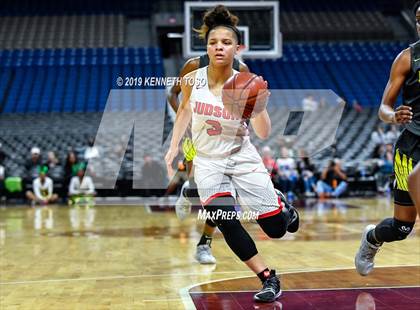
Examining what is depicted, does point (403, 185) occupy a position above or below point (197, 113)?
below

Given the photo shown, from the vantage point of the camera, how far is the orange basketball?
4805 mm

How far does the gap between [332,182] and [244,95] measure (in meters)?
13.4

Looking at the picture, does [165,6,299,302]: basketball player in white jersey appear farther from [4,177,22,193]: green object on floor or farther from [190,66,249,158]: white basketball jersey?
[4,177,22,193]: green object on floor

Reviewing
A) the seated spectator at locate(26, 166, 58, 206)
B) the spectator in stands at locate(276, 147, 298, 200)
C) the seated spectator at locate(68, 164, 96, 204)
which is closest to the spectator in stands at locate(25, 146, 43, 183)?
the seated spectator at locate(26, 166, 58, 206)

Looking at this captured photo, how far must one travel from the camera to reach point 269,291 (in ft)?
16.1

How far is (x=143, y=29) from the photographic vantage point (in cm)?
2844

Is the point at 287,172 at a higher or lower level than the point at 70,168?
lower

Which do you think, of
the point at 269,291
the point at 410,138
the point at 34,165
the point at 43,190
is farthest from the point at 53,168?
the point at 410,138

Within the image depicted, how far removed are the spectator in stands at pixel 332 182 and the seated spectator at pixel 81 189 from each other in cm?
551

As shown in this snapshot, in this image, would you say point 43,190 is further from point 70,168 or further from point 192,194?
point 192,194

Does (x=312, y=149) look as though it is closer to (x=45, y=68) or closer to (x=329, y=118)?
(x=329, y=118)

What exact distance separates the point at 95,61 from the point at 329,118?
844cm

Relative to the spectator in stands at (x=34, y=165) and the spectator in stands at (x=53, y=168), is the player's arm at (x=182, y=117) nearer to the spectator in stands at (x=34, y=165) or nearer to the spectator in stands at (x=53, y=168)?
the spectator in stands at (x=34, y=165)

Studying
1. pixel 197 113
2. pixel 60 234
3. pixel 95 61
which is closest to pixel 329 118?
pixel 95 61
